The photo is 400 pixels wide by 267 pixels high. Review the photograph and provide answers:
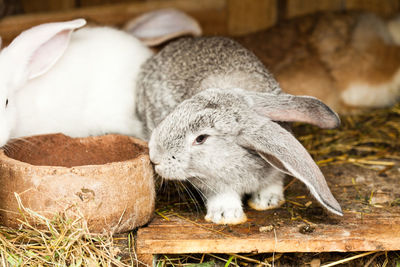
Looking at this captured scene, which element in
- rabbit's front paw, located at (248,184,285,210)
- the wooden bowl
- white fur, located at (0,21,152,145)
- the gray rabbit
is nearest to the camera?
the wooden bowl

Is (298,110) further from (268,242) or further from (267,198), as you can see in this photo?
(268,242)

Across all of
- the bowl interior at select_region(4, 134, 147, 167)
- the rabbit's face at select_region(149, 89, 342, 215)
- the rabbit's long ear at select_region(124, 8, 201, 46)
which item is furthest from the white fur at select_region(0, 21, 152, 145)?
the rabbit's face at select_region(149, 89, 342, 215)

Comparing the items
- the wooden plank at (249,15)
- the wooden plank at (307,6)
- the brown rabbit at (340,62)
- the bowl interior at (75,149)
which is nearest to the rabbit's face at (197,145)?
the bowl interior at (75,149)

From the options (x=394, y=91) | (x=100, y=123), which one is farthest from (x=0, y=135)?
(x=394, y=91)

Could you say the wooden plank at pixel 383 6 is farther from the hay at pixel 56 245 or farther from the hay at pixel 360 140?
the hay at pixel 56 245

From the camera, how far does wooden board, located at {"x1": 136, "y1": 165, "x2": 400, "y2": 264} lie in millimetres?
2594

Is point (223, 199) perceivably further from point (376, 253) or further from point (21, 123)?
point (21, 123)

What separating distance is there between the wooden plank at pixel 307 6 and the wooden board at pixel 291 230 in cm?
308

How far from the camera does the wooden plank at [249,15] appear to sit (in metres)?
5.75

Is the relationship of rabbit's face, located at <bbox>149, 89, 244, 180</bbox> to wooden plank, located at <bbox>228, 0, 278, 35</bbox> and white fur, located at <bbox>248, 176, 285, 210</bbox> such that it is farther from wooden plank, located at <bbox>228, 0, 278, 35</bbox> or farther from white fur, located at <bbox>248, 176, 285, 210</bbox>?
wooden plank, located at <bbox>228, 0, 278, 35</bbox>

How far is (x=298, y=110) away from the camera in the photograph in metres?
A: 2.81

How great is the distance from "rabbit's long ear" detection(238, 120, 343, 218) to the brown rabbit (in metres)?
2.12

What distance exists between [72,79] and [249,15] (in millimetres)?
2670

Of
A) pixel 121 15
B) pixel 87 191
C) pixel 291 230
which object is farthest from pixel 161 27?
pixel 291 230
